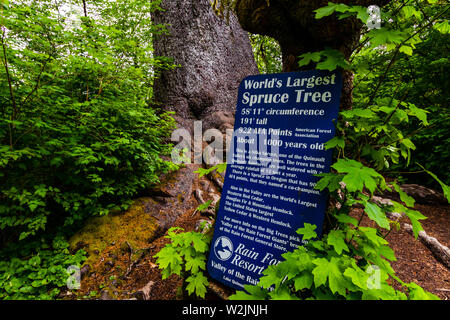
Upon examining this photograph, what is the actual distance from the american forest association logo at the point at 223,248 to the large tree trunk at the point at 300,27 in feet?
5.79

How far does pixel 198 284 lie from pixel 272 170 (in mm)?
1381

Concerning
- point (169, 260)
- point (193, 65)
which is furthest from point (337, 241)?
point (193, 65)

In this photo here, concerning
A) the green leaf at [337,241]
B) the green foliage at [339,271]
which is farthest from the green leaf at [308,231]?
the green leaf at [337,241]

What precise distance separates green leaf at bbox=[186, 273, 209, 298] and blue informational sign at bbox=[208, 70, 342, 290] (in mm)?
125

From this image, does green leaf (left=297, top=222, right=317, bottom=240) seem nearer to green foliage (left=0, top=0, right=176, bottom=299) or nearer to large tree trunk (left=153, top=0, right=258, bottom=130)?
green foliage (left=0, top=0, right=176, bottom=299)

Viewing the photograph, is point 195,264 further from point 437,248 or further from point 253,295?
point 437,248

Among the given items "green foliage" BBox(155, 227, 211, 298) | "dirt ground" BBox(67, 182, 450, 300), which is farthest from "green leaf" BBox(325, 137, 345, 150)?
"dirt ground" BBox(67, 182, 450, 300)

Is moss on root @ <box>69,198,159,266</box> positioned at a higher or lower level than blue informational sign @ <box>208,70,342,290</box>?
lower

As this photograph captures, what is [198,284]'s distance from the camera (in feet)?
6.86

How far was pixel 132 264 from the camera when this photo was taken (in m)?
3.31

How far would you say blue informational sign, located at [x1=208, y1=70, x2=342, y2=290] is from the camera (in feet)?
5.80
